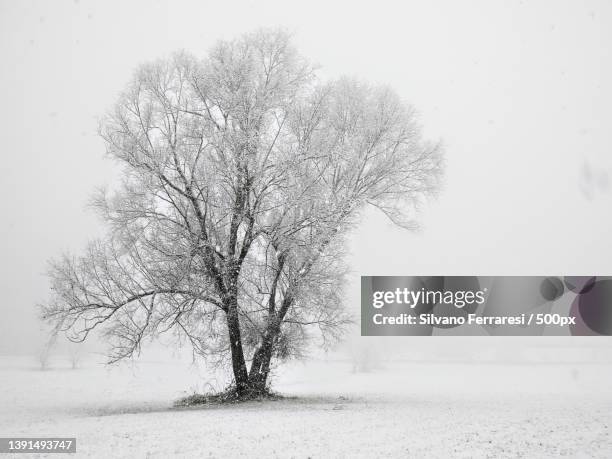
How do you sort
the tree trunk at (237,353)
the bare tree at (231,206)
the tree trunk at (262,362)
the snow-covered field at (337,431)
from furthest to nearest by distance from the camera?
the tree trunk at (262,362) < the tree trunk at (237,353) < the bare tree at (231,206) < the snow-covered field at (337,431)

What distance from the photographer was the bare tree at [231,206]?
20109mm

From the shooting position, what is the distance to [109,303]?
20.3 metres

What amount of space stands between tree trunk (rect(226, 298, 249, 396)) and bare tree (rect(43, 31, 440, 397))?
7cm

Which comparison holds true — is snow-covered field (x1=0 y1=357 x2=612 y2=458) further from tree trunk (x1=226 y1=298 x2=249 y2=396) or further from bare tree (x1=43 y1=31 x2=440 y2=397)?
bare tree (x1=43 y1=31 x2=440 y2=397)

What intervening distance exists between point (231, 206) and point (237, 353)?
6220mm

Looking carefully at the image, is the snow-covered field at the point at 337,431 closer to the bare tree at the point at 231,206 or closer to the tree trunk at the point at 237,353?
the tree trunk at the point at 237,353

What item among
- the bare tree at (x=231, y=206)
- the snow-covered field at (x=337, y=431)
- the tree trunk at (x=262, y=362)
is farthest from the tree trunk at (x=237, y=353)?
the snow-covered field at (x=337, y=431)

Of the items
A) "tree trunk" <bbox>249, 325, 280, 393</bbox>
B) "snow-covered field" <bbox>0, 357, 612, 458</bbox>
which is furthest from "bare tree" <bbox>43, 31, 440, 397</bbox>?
"snow-covered field" <bbox>0, 357, 612, 458</bbox>

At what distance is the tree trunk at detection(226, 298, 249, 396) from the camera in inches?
829

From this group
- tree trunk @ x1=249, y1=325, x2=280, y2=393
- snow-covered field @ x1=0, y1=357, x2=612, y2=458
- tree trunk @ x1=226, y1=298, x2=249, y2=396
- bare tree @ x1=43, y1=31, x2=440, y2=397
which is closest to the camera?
snow-covered field @ x1=0, y1=357, x2=612, y2=458

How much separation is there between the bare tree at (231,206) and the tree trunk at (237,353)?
7 cm

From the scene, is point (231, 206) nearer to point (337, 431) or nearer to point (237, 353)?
point (237, 353)

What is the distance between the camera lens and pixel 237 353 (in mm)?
21953

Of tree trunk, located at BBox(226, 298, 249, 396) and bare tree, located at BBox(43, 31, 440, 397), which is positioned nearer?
bare tree, located at BBox(43, 31, 440, 397)
